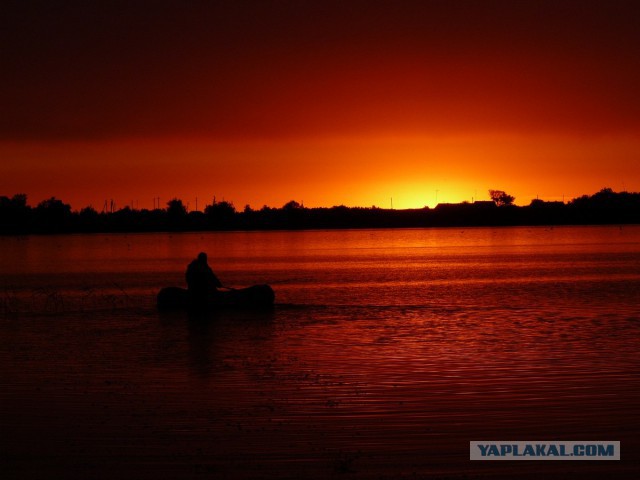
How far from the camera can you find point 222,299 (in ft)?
83.0

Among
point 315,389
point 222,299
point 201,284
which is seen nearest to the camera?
point 315,389

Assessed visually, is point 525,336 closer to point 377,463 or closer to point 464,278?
point 377,463

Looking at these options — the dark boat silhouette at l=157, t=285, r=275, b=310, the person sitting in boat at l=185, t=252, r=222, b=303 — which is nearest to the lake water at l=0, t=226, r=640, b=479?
the dark boat silhouette at l=157, t=285, r=275, b=310

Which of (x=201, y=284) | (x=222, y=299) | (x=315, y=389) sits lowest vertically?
(x=315, y=389)

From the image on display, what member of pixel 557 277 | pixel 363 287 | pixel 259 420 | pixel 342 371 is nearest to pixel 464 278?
pixel 557 277

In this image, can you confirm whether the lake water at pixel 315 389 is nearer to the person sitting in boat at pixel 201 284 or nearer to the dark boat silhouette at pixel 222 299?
the dark boat silhouette at pixel 222 299

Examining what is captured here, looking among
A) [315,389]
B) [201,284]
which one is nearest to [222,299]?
[201,284]

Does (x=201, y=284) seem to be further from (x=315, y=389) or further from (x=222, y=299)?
(x=315, y=389)

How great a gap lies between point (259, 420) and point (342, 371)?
12.5ft

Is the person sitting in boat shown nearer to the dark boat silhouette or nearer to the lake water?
the dark boat silhouette

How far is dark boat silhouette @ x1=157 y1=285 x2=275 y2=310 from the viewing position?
25.1 m

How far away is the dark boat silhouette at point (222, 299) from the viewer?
2514 centimetres

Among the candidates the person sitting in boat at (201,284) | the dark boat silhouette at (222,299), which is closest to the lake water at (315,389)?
the dark boat silhouette at (222,299)

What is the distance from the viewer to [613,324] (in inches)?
826
